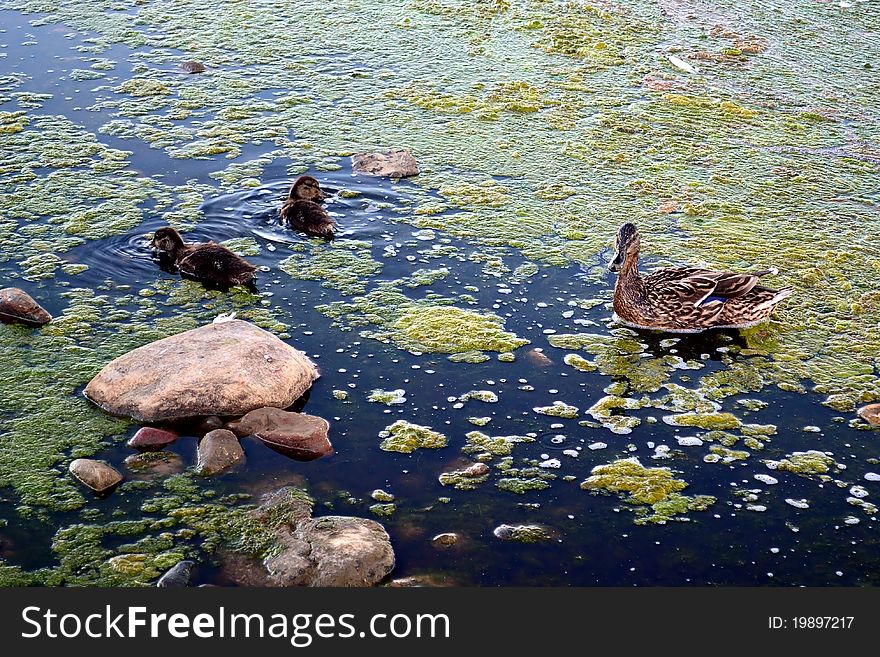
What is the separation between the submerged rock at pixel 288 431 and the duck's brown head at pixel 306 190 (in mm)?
2832

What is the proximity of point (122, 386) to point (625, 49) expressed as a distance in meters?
8.27

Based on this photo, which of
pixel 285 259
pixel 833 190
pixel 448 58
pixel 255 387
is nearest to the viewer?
pixel 255 387

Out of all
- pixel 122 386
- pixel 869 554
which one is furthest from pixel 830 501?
pixel 122 386

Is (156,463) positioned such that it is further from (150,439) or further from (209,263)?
(209,263)

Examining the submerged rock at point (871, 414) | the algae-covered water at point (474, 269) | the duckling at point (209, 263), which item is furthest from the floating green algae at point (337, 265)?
the submerged rock at point (871, 414)

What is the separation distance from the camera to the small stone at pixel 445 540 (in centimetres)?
458

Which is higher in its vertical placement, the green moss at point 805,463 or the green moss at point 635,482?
the green moss at point 635,482

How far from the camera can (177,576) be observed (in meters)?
4.30

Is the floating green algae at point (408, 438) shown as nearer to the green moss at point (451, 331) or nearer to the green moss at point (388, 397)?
the green moss at point (388, 397)

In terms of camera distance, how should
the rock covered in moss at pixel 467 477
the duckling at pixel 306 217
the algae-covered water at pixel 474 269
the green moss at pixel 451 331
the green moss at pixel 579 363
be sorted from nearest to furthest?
1. the algae-covered water at pixel 474 269
2. the rock covered in moss at pixel 467 477
3. the green moss at pixel 579 363
4. the green moss at pixel 451 331
5. the duckling at pixel 306 217

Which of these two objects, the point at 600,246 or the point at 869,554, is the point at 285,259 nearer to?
the point at 600,246

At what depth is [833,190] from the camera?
848cm

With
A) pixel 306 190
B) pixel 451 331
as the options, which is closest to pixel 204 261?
pixel 306 190

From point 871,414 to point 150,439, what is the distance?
3897mm
